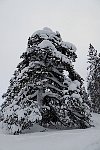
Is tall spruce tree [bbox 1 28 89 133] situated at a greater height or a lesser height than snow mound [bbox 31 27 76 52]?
lesser

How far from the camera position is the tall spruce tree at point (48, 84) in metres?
15.5

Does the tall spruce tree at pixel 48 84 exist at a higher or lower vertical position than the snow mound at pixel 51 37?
lower

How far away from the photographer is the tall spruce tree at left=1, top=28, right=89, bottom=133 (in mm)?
15484

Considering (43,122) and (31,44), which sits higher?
(31,44)

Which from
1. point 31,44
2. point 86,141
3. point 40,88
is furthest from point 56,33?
point 86,141

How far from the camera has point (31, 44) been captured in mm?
17922

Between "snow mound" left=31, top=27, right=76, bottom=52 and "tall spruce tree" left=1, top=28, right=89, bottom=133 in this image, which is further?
"snow mound" left=31, top=27, right=76, bottom=52

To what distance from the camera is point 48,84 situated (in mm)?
16484

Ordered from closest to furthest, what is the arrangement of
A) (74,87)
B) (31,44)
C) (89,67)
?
(74,87) → (31,44) → (89,67)

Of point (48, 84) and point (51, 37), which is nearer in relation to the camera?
point (48, 84)

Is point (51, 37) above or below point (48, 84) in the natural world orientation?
above

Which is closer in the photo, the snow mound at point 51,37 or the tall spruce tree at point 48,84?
the tall spruce tree at point 48,84

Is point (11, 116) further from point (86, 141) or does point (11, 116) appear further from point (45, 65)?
point (86, 141)

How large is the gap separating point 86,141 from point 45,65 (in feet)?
30.0
